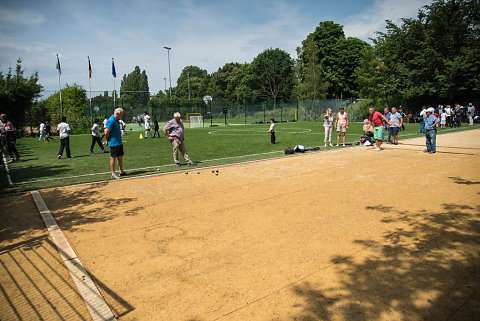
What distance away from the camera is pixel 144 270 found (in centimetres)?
422

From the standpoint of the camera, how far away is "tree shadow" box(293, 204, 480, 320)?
3.19 m

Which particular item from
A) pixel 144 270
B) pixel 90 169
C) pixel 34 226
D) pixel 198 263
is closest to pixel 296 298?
pixel 198 263

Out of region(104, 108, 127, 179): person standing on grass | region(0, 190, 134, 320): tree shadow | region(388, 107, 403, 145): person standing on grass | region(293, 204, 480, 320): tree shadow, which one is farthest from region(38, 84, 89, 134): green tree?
region(293, 204, 480, 320): tree shadow

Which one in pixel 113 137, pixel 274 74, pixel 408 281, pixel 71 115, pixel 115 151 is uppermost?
pixel 274 74

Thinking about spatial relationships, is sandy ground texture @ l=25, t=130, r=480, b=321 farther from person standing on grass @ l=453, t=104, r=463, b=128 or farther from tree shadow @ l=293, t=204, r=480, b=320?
A: person standing on grass @ l=453, t=104, r=463, b=128

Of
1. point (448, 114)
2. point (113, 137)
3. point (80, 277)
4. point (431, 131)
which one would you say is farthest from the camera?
point (448, 114)

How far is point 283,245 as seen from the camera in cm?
482

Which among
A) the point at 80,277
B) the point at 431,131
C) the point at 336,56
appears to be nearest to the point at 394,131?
the point at 431,131

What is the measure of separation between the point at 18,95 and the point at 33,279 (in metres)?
37.2

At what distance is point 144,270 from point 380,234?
373 centimetres

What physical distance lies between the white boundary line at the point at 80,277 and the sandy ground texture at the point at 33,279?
0.20 ft

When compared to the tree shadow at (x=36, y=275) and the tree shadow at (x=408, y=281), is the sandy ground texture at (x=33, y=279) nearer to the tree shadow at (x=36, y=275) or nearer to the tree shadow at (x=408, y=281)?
the tree shadow at (x=36, y=275)

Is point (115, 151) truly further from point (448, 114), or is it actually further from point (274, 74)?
point (274, 74)

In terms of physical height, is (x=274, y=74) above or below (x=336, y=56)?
below
